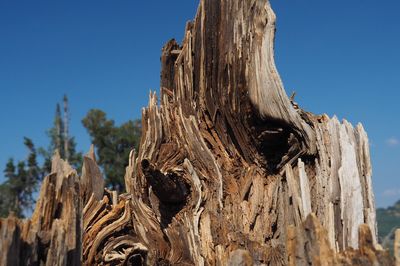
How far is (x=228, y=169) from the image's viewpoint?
750cm

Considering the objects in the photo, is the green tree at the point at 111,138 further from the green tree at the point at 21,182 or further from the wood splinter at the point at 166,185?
the wood splinter at the point at 166,185

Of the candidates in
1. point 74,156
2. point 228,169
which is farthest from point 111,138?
point 228,169

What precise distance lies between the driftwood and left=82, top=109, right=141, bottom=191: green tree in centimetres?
2664

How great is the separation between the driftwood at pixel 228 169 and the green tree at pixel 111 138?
26.6 metres

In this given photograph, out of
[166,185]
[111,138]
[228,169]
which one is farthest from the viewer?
[111,138]

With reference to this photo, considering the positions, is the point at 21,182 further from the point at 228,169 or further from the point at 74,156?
the point at 228,169

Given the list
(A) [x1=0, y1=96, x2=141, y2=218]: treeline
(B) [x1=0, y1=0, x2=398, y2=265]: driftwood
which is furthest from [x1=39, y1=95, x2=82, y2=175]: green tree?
(B) [x1=0, y1=0, x2=398, y2=265]: driftwood

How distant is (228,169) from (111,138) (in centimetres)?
2966

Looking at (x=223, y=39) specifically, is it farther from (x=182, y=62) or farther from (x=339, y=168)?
(x=339, y=168)

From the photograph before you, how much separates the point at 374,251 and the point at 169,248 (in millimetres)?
4036

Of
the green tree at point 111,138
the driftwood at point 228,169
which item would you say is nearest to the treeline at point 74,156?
the green tree at point 111,138

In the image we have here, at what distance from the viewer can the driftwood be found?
657 centimetres

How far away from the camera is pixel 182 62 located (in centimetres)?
799

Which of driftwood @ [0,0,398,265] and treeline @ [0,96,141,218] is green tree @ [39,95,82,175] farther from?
driftwood @ [0,0,398,265]
